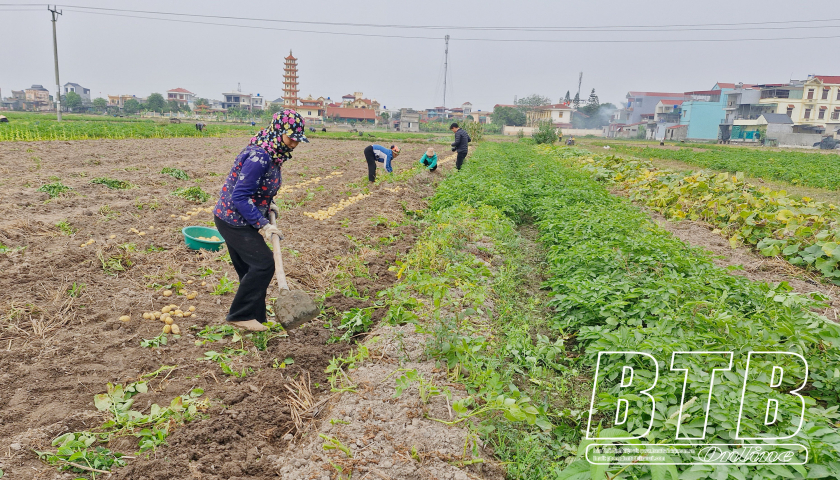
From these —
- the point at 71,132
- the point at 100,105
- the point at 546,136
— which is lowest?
the point at 71,132

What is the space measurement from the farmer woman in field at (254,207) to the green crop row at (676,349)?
2.08 metres

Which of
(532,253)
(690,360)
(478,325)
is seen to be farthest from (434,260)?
(690,360)

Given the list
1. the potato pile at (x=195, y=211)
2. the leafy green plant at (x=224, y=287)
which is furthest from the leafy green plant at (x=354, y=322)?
the potato pile at (x=195, y=211)

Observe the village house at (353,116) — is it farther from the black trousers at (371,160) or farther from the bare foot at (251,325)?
the bare foot at (251,325)

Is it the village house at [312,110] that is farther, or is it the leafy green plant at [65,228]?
the village house at [312,110]

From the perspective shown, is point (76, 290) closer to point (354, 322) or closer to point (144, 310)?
point (144, 310)

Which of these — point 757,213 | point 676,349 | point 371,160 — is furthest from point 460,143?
point 676,349

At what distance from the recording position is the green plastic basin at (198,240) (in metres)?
6.02

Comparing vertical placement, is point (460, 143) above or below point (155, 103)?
below

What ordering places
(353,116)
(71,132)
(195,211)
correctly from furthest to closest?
1. (353,116)
2. (71,132)
3. (195,211)

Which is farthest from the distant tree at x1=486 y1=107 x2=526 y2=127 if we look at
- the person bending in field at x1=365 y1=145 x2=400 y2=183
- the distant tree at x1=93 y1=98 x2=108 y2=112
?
the person bending in field at x1=365 y1=145 x2=400 y2=183

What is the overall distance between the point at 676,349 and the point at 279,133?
3300 mm

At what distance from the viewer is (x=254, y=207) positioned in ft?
12.3

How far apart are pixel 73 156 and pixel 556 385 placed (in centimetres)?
1677
